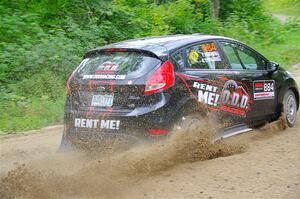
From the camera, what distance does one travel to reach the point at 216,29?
1930cm

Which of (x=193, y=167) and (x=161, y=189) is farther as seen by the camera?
(x=193, y=167)

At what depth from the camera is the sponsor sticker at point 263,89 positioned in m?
7.60

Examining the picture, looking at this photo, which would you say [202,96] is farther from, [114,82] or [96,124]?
[96,124]

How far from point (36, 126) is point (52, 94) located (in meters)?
1.99

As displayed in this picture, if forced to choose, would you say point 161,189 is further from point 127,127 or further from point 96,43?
point 96,43

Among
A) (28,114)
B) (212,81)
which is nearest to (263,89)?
(212,81)

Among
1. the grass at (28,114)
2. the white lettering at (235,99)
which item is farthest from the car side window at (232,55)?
the grass at (28,114)

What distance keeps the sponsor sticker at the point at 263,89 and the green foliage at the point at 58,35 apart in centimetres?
373

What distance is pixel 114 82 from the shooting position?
6105 millimetres

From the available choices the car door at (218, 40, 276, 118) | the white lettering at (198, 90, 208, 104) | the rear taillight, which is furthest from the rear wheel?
the rear taillight

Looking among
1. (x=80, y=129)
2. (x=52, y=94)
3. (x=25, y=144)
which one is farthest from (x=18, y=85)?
(x=80, y=129)

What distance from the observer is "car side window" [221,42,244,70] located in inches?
285

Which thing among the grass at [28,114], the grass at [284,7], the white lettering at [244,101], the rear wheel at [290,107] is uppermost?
the white lettering at [244,101]

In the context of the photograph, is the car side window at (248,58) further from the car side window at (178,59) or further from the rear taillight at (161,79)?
the rear taillight at (161,79)
